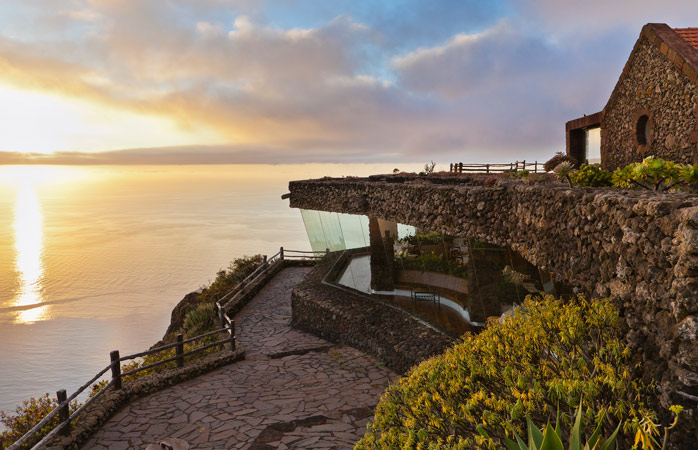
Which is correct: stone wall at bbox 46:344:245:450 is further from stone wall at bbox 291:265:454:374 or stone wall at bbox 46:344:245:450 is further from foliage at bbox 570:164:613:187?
foliage at bbox 570:164:613:187

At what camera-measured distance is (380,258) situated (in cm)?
1427

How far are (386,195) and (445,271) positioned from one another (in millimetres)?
2770

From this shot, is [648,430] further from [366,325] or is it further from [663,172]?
[366,325]

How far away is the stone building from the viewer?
1158 cm

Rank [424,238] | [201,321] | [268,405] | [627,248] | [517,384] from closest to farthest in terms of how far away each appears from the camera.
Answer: [517,384]
[627,248]
[268,405]
[424,238]
[201,321]

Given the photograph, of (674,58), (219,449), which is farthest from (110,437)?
(674,58)

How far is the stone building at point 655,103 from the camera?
11.6 m

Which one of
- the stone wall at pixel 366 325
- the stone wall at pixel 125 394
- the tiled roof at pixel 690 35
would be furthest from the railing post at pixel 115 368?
the tiled roof at pixel 690 35

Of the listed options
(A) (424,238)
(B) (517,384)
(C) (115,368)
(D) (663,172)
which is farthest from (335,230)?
(B) (517,384)

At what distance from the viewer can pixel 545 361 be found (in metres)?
4.88

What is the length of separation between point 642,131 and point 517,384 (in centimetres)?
1254

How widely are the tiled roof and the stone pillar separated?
Result: 10304 mm

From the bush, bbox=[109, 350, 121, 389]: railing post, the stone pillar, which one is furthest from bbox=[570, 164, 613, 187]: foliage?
bbox=[109, 350, 121, 389]: railing post

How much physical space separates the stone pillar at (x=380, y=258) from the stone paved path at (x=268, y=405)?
2.33 metres
